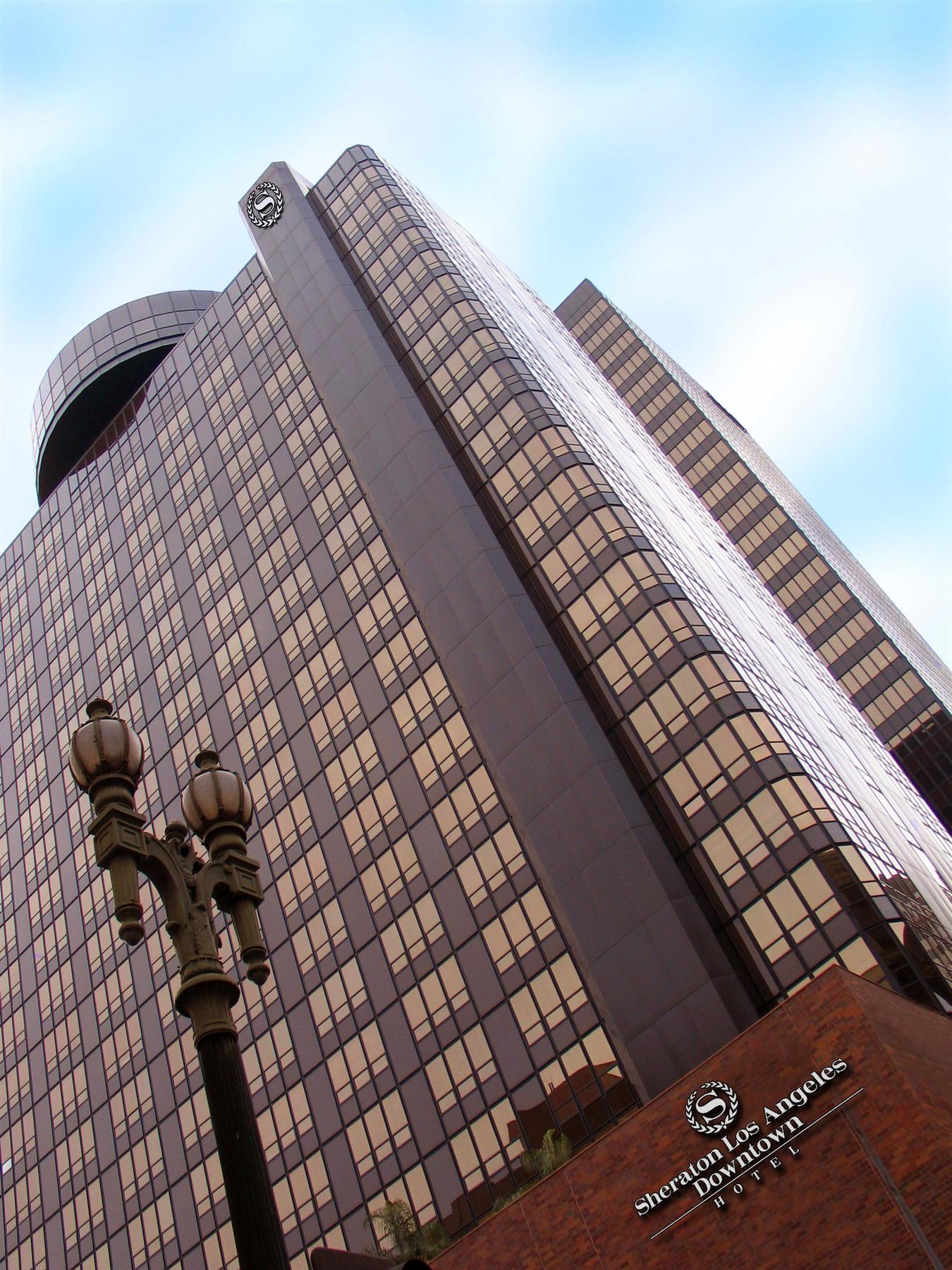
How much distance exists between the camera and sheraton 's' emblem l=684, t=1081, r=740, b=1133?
3391 cm

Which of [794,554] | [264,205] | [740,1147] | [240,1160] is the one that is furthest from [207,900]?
[794,554]

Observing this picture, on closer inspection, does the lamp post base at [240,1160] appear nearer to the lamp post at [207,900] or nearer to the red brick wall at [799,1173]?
the lamp post at [207,900]

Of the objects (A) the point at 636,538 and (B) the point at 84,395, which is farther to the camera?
(B) the point at 84,395

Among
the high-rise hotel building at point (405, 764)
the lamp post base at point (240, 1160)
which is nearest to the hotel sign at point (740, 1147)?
the high-rise hotel building at point (405, 764)

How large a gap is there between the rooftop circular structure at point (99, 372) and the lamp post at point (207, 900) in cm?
9512

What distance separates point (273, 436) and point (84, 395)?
3349 centimetres

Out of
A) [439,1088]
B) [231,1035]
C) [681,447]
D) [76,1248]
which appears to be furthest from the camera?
[681,447]

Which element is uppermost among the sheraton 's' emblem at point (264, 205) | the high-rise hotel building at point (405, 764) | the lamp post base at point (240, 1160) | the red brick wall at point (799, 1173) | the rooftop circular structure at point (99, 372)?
the rooftop circular structure at point (99, 372)

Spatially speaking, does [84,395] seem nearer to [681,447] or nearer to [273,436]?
[273,436]

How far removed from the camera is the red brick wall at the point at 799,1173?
1184 inches

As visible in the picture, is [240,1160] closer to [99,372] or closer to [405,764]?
[405,764]

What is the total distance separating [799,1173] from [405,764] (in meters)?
27.3

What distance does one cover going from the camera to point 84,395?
101 metres

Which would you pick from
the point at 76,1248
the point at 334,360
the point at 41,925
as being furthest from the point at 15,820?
the point at 334,360
